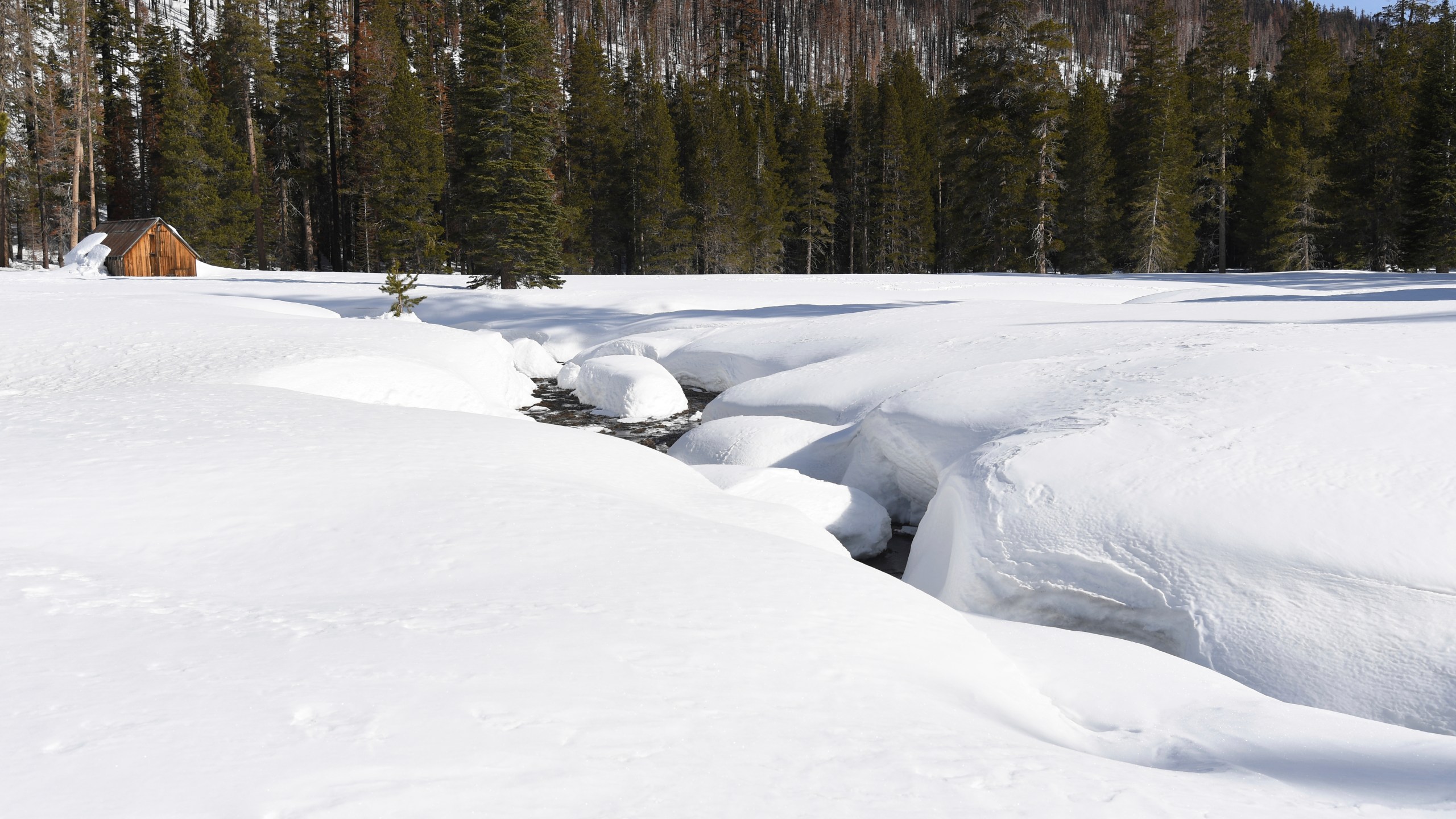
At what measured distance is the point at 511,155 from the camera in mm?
19500

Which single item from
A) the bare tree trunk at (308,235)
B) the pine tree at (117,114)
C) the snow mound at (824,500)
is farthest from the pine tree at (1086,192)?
the pine tree at (117,114)

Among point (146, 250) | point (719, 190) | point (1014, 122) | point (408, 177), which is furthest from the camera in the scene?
point (719, 190)

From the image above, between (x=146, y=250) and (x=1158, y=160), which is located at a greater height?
(x=1158, y=160)

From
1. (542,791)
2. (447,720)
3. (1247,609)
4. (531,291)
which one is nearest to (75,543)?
(447,720)

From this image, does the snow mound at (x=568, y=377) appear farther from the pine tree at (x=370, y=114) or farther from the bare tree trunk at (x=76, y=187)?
the bare tree trunk at (x=76, y=187)

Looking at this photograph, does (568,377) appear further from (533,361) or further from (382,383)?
(382,383)

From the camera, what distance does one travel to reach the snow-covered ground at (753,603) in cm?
187

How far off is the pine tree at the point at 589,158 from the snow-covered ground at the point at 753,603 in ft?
86.2

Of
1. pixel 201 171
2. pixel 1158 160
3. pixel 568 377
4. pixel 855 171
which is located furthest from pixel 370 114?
pixel 1158 160

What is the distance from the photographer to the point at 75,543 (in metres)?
3.07

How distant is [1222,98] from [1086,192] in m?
4.86

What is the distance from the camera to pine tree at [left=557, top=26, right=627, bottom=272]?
1286 inches

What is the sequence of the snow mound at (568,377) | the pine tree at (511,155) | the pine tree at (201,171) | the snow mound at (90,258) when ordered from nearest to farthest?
the snow mound at (568,377) → the pine tree at (511,155) → the snow mound at (90,258) → the pine tree at (201,171)

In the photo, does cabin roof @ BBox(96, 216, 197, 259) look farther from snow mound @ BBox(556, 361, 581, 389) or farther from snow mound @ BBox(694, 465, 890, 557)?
snow mound @ BBox(694, 465, 890, 557)
